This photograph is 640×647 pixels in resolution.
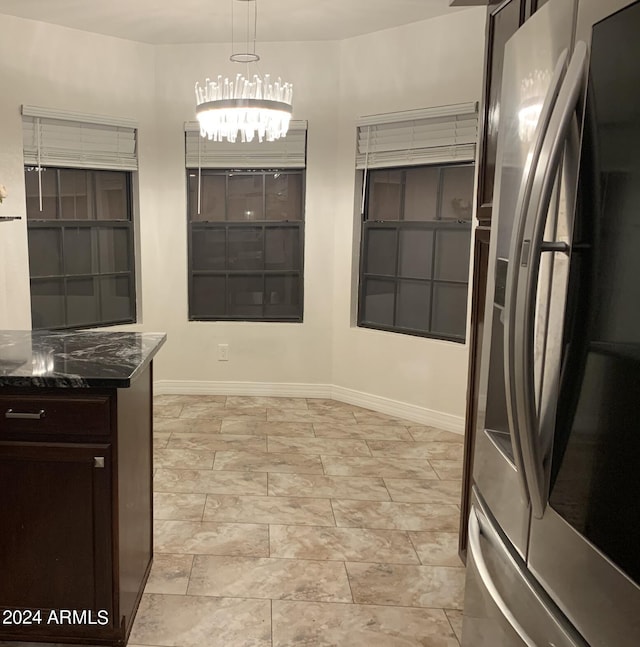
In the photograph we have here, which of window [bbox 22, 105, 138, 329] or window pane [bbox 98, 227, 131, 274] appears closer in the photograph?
window [bbox 22, 105, 138, 329]

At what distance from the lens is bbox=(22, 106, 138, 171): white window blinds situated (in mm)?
4445

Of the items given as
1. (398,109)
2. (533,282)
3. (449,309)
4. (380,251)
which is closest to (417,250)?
(380,251)

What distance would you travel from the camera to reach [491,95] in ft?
6.88

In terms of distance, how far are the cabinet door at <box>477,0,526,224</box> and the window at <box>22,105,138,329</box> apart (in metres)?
3.48

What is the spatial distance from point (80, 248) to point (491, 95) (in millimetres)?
3714

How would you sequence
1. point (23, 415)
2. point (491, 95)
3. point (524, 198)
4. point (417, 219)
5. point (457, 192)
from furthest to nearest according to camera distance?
point (417, 219), point (457, 192), point (491, 95), point (23, 415), point (524, 198)

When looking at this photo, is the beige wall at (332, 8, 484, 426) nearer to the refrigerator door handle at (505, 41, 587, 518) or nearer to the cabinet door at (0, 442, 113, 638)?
the cabinet door at (0, 442, 113, 638)

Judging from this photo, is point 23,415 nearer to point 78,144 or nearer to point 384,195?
point 78,144

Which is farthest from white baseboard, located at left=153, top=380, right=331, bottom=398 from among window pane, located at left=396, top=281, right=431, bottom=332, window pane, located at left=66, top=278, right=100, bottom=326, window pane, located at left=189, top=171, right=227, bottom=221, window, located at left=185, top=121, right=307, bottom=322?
window pane, located at left=189, top=171, right=227, bottom=221

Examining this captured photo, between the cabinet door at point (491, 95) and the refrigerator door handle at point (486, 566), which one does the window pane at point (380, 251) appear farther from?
the refrigerator door handle at point (486, 566)

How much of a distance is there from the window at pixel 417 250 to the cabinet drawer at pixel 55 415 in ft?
10.3

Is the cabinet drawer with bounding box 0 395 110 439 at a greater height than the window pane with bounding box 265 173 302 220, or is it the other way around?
the window pane with bounding box 265 173 302 220

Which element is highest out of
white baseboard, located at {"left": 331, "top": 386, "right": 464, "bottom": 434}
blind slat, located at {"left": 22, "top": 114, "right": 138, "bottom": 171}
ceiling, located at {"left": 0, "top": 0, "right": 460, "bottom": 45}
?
ceiling, located at {"left": 0, "top": 0, "right": 460, "bottom": 45}

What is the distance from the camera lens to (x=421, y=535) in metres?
2.96
